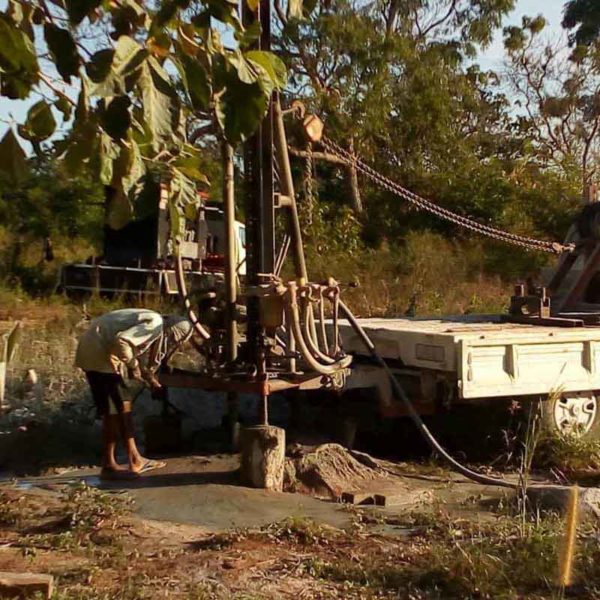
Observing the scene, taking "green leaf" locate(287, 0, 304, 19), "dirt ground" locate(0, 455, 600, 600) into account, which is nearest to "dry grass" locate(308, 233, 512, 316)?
"dirt ground" locate(0, 455, 600, 600)

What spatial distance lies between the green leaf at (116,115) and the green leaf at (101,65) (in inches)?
2.9

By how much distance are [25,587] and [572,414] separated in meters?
5.29

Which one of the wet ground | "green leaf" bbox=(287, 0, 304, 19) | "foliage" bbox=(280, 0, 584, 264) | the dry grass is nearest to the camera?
"green leaf" bbox=(287, 0, 304, 19)

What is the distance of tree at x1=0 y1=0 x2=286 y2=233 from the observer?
343cm

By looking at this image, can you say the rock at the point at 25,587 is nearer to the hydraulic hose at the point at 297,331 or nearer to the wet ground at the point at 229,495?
the wet ground at the point at 229,495

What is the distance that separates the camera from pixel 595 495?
22.1 feet

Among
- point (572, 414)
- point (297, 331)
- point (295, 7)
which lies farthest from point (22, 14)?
point (572, 414)

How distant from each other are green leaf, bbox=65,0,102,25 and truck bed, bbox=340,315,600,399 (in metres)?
5.08

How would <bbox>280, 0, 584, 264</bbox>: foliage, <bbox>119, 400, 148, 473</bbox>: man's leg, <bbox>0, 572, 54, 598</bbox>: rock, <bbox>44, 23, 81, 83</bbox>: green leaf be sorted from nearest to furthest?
<bbox>44, 23, 81, 83</bbox>: green leaf, <bbox>0, 572, 54, 598</bbox>: rock, <bbox>119, 400, 148, 473</bbox>: man's leg, <bbox>280, 0, 584, 264</bbox>: foliage

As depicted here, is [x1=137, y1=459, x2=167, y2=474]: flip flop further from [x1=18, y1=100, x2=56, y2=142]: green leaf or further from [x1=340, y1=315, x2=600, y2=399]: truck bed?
[x1=18, y1=100, x2=56, y2=142]: green leaf

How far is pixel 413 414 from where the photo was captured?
827 centimetres

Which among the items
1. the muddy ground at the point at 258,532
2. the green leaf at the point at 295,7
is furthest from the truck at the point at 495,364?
the green leaf at the point at 295,7

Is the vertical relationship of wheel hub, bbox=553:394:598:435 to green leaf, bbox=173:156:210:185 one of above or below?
below

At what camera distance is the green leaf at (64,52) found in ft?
11.7
